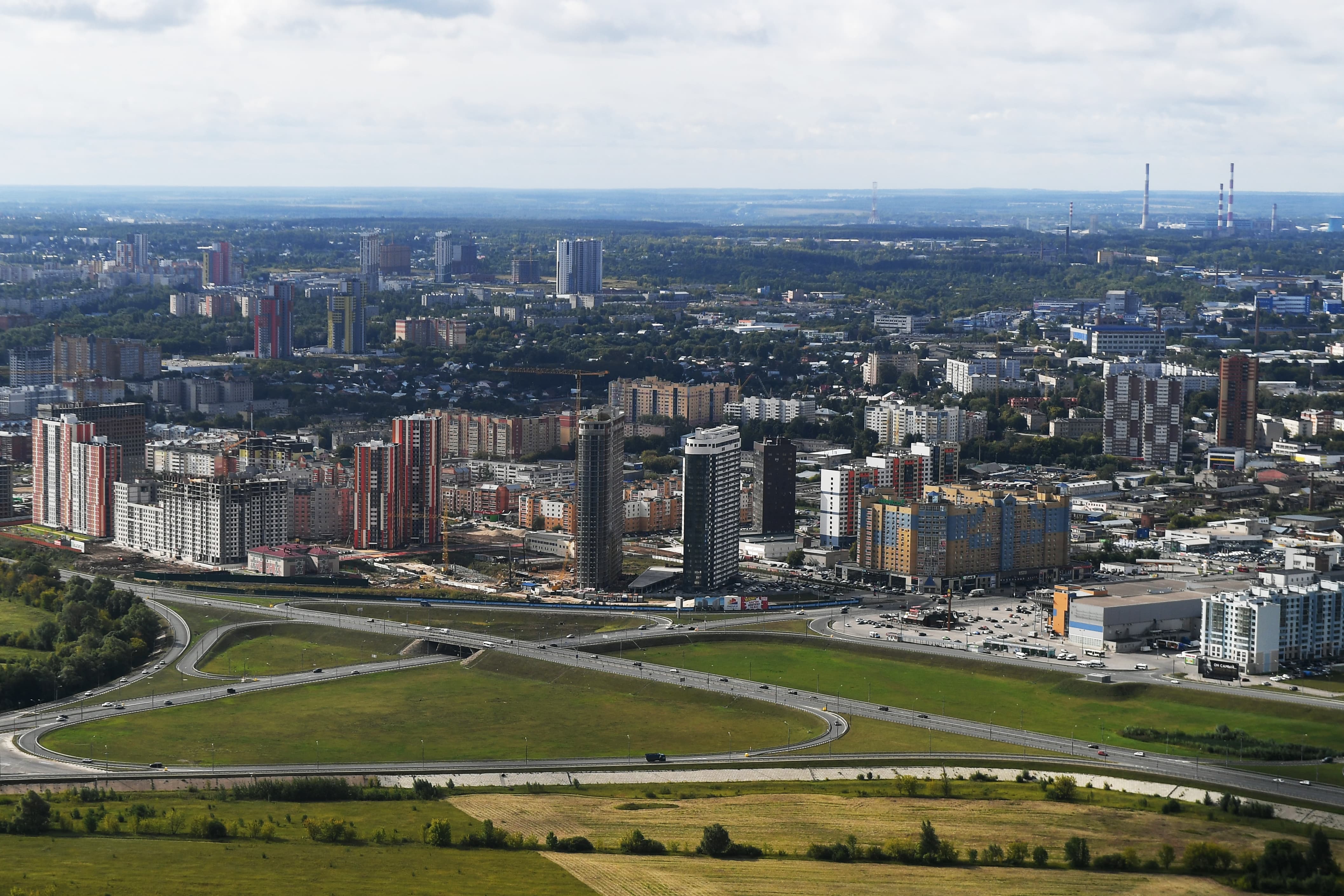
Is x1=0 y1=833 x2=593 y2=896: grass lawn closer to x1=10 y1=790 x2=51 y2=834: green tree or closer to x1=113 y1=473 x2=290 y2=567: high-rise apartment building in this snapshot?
x1=10 y1=790 x2=51 y2=834: green tree

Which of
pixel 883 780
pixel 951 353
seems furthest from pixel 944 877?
pixel 951 353

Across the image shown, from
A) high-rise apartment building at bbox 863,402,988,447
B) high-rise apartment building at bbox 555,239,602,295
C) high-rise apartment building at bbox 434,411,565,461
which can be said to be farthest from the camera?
high-rise apartment building at bbox 555,239,602,295

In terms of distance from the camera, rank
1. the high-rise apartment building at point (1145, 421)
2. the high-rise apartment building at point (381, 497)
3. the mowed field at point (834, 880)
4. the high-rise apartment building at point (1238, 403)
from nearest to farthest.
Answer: the mowed field at point (834, 880) → the high-rise apartment building at point (381, 497) → the high-rise apartment building at point (1145, 421) → the high-rise apartment building at point (1238, 403)

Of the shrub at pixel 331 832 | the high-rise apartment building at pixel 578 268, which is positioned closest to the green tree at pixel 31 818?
the shrub at pixel 331 832

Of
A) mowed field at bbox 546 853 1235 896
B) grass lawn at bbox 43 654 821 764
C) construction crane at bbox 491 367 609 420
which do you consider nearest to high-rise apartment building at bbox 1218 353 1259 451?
construction crane at bbox 491 367 609 420

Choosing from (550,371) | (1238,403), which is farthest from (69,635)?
(550,371)

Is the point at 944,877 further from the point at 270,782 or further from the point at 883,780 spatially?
the point at 270,782

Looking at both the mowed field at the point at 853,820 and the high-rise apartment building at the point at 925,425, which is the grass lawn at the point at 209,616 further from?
the high-rise apartment building at the point at 925,425
